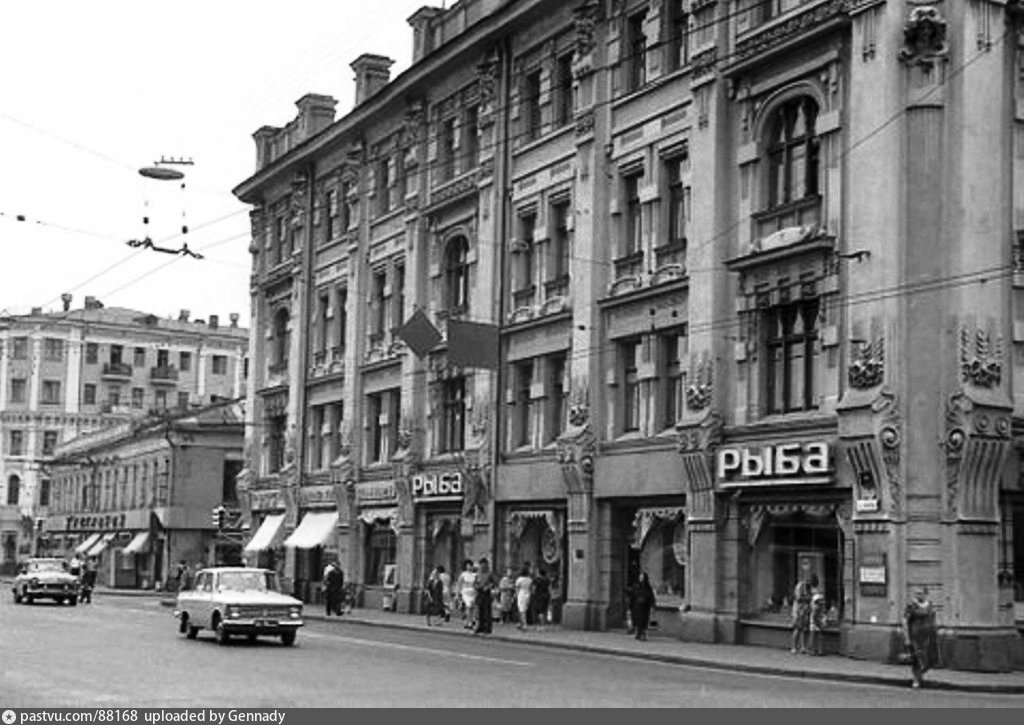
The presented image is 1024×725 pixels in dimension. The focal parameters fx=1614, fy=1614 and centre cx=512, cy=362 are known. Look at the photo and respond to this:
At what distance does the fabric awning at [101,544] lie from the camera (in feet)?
297

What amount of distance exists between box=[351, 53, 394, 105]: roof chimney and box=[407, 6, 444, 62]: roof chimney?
4.59 metres

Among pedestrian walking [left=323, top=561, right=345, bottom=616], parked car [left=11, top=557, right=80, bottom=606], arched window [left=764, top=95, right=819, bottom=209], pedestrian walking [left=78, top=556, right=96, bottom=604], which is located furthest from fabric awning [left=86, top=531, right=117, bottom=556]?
arched window [left=764, top=95, right=819, bottom=209]

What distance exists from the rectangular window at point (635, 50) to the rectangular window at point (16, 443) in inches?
3521

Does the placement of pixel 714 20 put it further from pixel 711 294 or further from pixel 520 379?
pixel 520 379

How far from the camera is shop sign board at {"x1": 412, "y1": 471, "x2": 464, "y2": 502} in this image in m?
46.9

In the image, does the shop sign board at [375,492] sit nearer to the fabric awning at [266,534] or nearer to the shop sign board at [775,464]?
the fabric awning at [266,534]

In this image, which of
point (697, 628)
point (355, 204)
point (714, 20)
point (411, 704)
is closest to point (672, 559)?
point (697, 628)

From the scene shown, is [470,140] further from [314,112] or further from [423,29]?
[314,112]

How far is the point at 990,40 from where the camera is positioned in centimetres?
3061

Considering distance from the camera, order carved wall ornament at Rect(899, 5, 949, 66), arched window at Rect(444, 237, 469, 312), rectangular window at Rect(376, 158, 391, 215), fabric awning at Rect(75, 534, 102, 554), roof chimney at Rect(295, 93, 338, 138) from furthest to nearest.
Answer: fabric awning at Rect(75, 534, 102, 554), roof chimney at Rect(295, 93, 338, 138), rectangular window at Rect(376, 158, 391, 215), arched window at Rect(444, 237, 469, 312), carved wall ornament at Rect(899, 5, 949, 66)

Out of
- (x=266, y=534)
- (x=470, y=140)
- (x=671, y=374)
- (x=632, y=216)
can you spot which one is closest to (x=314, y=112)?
(x=470, y=140)

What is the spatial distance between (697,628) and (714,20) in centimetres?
1353

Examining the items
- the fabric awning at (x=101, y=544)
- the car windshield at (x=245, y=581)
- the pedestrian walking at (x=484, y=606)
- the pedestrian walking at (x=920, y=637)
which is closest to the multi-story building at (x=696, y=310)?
the pedestrian walking at (x=484, y=606)

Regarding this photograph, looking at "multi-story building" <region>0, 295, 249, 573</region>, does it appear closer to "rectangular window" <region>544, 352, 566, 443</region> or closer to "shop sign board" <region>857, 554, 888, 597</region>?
"rectangular window" <region>544, 352, 566, 443</region>
